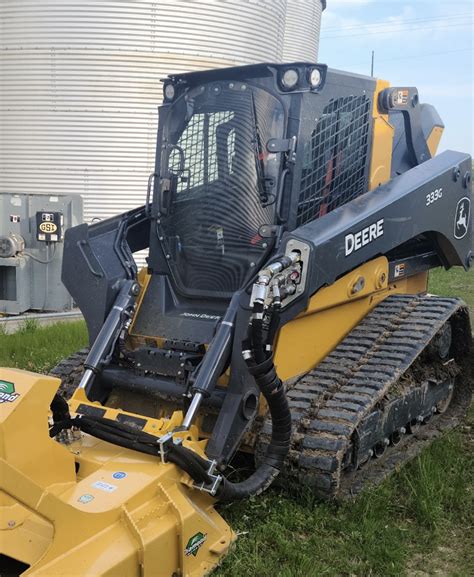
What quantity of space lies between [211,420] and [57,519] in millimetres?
1468

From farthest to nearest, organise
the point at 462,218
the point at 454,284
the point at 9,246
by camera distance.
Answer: the point at 454,284 < the point at 9,246 < the point at 462,218

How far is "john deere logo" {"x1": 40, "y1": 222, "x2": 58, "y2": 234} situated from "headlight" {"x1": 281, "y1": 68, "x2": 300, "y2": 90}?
7.25 meters

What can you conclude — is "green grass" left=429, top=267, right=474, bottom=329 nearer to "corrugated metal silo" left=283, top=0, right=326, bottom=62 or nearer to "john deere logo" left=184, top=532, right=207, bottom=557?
"corrugated metal silo" left=283, top=0, right=326, bottom=62

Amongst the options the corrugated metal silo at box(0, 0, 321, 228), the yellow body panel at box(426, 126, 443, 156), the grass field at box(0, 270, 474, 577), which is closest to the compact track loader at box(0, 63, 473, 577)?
the grass field at box(0, 270, 474, 577)

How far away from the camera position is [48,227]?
36.9ft

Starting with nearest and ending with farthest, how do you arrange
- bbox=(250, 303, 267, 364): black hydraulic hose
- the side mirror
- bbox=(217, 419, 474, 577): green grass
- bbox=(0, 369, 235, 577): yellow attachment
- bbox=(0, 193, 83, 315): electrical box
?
bbox=(0, 369, 235, 577): yellow attachment, bbox=(217, 419, 474, 577): green grass, bbox=(250, 303, 267, 364): black hydraulic hose, the side mirror, bbox=(0, 193, 83, 315): electrical box

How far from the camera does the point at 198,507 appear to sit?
3.76 m

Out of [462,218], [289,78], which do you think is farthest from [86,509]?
[462,218]

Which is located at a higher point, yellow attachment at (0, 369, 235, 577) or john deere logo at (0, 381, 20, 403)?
john deere logo at (0, 381, 20, 403)

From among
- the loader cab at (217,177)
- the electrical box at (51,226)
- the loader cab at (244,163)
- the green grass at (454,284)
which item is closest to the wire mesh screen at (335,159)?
the loader cab at (244,163)

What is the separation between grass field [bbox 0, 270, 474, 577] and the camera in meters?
3.69

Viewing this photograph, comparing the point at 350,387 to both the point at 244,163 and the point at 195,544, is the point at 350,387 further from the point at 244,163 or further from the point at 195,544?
the point at 244,163

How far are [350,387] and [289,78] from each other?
193cm

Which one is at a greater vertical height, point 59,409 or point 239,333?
point 239,333
